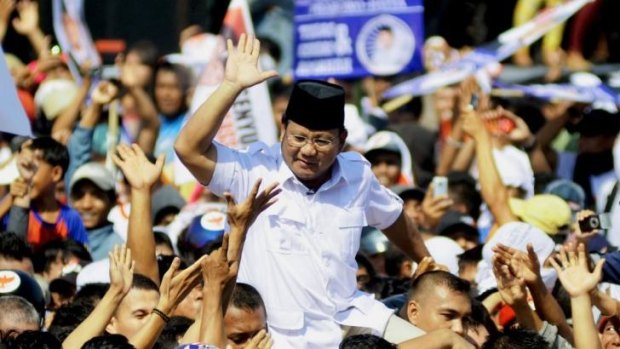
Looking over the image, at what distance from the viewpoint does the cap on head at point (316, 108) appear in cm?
866

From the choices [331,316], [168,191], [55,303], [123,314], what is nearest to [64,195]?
[168,191]

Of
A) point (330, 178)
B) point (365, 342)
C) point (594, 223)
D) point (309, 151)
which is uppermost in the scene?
point (309, 151)

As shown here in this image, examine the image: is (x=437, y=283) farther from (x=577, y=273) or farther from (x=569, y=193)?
(x=569, y=193)

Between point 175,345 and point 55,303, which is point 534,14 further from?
point 175,345

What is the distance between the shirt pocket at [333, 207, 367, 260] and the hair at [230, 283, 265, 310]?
46cm

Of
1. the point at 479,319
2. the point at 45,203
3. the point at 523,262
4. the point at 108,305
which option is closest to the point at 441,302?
the point at 479,319

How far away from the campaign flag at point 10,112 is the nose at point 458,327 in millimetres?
2512

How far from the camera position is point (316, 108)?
8.67m

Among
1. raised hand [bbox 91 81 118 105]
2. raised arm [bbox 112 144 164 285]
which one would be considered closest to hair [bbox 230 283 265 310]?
raised arm [bbox 112 144 164 285]

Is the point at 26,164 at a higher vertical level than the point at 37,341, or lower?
lower

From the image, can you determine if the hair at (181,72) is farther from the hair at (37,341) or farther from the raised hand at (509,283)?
the hair at (37,341)

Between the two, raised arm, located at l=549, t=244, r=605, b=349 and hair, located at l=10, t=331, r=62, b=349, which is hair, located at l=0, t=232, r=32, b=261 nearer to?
hair, located at l=10, t=331, r=62, b=349

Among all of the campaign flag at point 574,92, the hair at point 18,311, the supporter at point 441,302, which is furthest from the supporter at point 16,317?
the campaign flag at point 574,92

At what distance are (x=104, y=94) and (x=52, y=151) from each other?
1249mm
